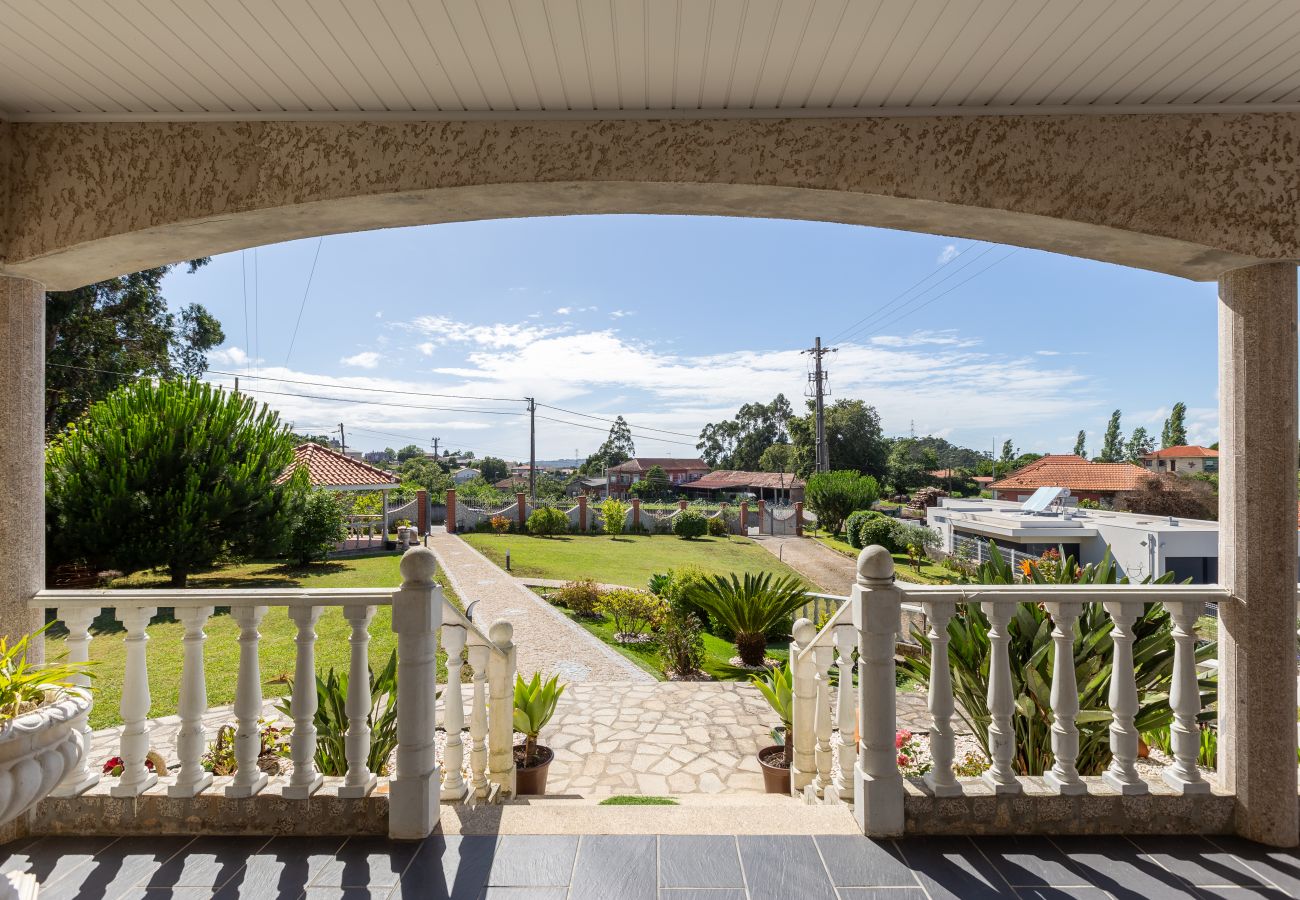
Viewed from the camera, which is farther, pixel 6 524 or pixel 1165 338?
pixel 1165 338

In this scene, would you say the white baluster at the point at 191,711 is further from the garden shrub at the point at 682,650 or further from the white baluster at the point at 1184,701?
the garden shrub at the point at 682,650

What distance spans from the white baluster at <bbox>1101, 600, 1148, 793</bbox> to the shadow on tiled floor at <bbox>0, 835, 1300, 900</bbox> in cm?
21

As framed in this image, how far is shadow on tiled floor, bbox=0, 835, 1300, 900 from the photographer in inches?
64.5

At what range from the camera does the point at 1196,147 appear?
6.24 ft

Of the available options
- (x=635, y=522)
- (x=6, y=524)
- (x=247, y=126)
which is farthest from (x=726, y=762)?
(x=635, y=522)

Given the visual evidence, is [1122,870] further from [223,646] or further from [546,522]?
[546,522]

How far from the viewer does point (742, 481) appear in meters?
40.9

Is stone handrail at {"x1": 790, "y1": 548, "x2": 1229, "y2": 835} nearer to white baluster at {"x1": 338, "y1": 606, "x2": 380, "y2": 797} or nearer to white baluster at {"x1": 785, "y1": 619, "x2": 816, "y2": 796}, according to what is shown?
white baluster at {"x1": 785, "y1": 619, "x2": 816, "y2": 796}

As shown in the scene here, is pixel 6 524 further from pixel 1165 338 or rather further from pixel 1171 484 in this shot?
pixel 1165 338

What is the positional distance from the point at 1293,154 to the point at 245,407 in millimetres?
12218

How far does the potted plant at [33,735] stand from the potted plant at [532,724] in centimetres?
200

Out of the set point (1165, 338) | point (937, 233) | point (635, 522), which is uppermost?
point (1165, 338)

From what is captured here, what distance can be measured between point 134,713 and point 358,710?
2.41ft

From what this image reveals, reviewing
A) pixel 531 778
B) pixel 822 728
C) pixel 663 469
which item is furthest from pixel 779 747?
pixel 663 469
